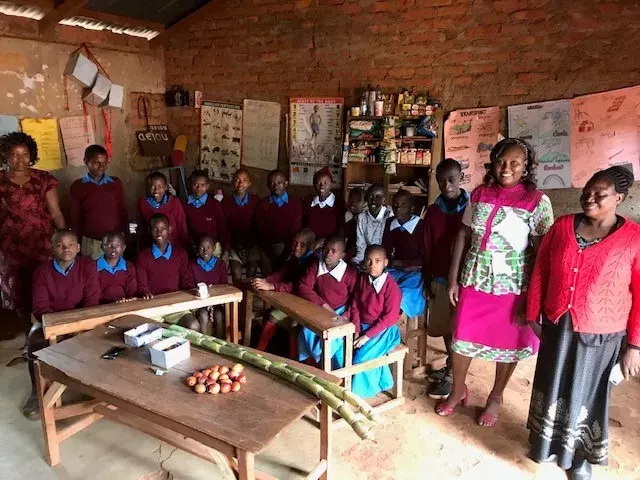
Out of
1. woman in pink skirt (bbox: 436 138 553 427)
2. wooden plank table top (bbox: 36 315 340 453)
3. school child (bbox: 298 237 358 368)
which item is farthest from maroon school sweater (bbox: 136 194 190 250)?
woman in pink skirt (bbox: 436 138 553 427)

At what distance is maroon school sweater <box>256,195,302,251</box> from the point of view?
428 centimetres

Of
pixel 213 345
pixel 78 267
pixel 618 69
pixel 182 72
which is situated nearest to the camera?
pixel 213 345

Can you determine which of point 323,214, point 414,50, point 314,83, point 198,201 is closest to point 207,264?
point 198,201

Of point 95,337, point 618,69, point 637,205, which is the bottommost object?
point 95,337

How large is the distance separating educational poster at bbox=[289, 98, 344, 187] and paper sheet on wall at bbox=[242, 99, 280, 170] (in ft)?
0.78

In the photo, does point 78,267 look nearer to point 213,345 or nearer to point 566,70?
point 213,345

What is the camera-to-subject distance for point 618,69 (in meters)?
4.04

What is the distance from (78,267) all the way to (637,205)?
439 cm

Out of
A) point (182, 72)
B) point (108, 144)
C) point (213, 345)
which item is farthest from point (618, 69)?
point (108, 144)

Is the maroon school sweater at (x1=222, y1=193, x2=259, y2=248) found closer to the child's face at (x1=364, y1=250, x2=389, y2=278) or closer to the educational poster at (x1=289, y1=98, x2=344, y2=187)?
the educational poster at (x1=289, y1=98, x2=344, y2=187)

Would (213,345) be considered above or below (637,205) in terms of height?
below

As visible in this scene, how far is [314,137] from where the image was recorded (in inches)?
215

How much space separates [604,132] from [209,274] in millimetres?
3515

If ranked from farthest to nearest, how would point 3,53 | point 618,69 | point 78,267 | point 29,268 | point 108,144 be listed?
point 108,144
point 3,53
point 618,69
point 29,268
point 78,267
